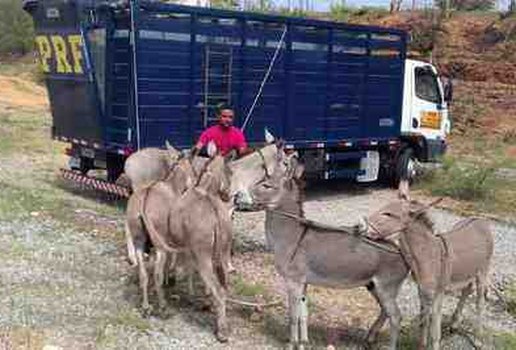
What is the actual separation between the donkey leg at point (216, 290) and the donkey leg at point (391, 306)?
1237 mm

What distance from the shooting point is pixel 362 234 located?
20.6 feet

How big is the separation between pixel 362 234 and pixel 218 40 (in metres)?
6.12

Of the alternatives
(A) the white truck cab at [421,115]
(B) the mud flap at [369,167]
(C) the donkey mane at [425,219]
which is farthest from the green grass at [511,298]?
(A) the white truck cab at [421,115]

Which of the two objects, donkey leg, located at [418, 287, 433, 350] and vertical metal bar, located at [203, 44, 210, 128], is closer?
donkey leg, located at [418, 287, 433, 350]

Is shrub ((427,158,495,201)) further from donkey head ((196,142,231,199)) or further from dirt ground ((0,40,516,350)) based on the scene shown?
donkey head ((196,142,231,199))

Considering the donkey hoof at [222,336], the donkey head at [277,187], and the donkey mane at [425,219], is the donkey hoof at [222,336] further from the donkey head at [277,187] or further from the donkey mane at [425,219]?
the donkey mane at [425,219]

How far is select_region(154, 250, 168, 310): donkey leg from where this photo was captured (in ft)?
23.1

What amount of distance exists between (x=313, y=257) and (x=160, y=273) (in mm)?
1457

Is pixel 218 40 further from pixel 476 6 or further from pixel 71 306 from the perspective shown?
pixel 476 6

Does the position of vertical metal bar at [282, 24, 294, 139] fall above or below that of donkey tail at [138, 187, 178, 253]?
above

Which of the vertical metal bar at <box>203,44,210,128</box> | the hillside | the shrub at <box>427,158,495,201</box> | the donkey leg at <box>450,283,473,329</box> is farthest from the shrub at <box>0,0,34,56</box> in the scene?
the donkey leg at <box>450,283,473,329</box>

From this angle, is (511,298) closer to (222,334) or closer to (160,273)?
(222,334)

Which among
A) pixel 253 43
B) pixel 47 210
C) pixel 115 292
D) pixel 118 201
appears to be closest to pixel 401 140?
pixel 253 43

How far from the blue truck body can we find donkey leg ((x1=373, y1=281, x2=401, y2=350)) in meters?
5.50
